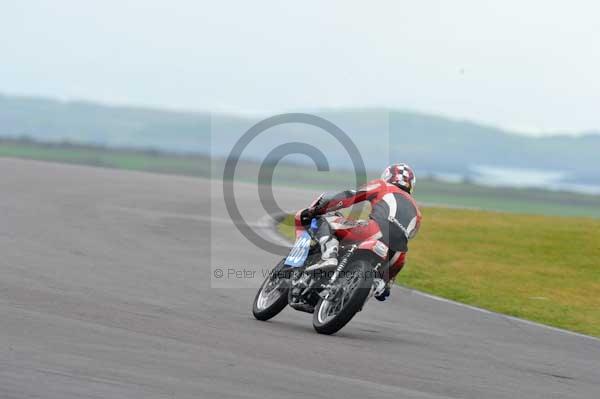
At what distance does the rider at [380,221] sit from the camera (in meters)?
11.4

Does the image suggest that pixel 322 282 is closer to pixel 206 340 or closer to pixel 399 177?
pixel 399 177

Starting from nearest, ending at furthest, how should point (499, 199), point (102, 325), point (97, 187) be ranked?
point (102, 325)
point (97, 187)
point (499, 199)

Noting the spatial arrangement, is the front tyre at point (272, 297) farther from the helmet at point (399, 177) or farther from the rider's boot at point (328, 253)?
the helmet at point (399, 177)

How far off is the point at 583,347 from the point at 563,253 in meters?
11.9

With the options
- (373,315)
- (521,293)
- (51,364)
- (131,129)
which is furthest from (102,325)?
(131,129)

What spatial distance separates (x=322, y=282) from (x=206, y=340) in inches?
78.8

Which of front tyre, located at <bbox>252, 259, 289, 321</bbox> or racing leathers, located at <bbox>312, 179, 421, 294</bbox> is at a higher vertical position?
racing leathers, located at <bbox>312, 179, 421, 294</bbox>

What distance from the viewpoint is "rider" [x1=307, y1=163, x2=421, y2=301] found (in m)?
11.4

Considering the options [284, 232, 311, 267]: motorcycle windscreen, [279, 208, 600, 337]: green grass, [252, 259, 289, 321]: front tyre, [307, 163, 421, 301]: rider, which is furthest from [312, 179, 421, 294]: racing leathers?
[279, 208, 600, 337]: green grass

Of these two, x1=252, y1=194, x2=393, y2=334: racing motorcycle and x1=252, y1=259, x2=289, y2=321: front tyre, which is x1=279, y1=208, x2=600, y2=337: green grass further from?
x1=252, y1=259, x2=289, y2=321: front tyre

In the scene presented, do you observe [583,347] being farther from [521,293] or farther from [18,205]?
[18,205]

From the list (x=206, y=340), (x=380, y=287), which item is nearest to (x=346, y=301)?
(x=380, y=287)

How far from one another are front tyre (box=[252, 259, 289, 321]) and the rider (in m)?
0.51

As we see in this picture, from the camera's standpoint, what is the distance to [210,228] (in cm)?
2397
